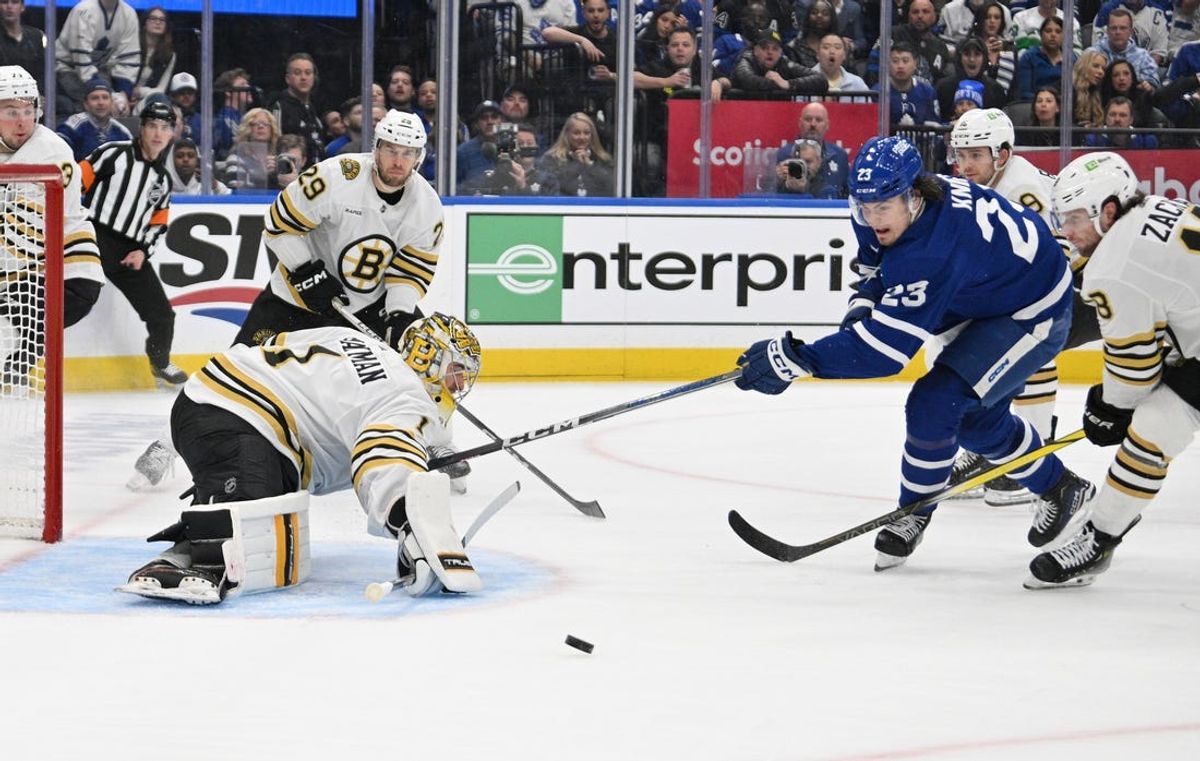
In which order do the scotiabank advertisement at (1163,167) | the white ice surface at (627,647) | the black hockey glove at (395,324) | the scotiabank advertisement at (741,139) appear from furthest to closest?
the scotiabank advertisement at (1163,167), the scotiabank advertisement at (741,139), the black hockey glove at (395,324), the white ice surface at (627,647)

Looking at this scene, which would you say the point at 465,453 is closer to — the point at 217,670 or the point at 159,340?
the point at 217,670

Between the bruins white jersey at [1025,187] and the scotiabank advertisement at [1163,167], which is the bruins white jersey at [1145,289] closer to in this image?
the bruins white jersey at [1025,187]

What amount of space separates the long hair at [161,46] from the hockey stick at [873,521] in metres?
4.02

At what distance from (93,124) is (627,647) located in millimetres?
4705

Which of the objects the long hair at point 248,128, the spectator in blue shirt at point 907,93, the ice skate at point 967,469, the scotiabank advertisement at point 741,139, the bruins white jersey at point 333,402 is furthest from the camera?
the spectator in blue shirt at point 907,93

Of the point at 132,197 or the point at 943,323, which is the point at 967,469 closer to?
the point at 943,323

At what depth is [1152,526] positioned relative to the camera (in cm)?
453

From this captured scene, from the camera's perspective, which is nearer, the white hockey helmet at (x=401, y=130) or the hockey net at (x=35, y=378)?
the hockey net at (x=35, y=378)

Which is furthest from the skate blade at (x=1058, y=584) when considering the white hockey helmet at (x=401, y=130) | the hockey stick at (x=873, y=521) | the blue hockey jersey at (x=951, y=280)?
the white hockey helmet at (x=401, y=130)

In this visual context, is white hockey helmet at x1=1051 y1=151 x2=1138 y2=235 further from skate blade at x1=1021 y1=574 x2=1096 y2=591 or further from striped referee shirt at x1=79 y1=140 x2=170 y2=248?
striped referee shirt at x1=79 y1=140 x2=170 y2=248

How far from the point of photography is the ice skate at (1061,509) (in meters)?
4.02

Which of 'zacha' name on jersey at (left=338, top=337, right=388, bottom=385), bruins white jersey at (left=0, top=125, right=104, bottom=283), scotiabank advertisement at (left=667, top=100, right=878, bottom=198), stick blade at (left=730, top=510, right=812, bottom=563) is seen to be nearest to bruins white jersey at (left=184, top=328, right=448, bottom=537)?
'zacha' name on jersey at (left=338, top=337, right=388, bottom=385)

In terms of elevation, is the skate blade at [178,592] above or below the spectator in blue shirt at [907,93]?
below

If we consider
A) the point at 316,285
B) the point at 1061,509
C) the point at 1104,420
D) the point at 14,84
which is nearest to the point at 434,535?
the point at 1104,420
